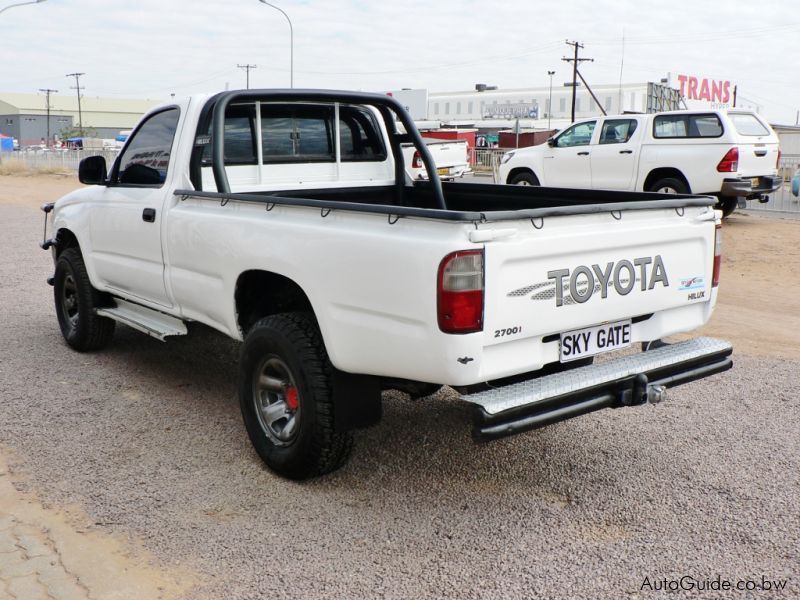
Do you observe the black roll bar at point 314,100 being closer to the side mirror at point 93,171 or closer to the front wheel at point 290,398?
the front wheel at point 290,398

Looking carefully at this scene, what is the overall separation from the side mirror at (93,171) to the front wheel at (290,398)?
237cm

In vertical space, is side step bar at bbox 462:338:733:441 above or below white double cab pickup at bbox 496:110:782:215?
below

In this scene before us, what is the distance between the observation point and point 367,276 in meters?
3.58

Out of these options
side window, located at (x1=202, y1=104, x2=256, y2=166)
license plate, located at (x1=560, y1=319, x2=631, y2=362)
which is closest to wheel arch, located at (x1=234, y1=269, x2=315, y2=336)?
side window, located at (x1=202, y1=104, x2=256, y2=166)

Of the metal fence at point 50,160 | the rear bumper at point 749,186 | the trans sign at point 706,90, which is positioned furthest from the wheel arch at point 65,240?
the trans sign at point 706,90

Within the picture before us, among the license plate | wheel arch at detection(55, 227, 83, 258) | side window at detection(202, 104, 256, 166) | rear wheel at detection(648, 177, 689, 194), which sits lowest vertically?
the license plate

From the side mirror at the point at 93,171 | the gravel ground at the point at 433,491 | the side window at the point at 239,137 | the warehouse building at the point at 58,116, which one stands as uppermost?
the warehouse building at the point at 58,116

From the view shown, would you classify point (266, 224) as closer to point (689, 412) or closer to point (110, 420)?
point (110, 420)

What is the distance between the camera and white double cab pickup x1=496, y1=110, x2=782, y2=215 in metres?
13.6

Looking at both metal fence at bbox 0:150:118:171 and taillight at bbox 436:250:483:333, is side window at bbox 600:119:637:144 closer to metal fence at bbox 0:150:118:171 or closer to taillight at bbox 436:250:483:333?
taillight at bbox 436:250:483:333

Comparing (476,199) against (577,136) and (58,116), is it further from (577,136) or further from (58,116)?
(58,116)

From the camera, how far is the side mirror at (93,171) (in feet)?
19.3

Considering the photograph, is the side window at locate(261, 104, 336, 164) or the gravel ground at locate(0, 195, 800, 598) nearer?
the gravel ground at locate(0, 195, 800, 598)

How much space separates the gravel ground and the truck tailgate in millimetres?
796
